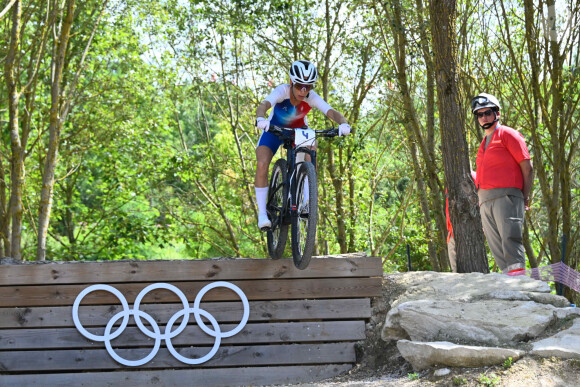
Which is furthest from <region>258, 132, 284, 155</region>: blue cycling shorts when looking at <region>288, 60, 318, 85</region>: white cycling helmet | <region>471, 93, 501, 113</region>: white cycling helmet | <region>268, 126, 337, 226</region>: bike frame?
<region>471, 93, 501, 113</region>: white cycling helmet

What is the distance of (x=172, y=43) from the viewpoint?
15.5 metres

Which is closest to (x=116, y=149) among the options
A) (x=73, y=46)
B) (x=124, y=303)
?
(x=73, y=46)

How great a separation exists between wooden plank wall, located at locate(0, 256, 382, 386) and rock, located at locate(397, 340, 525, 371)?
0.98 meters

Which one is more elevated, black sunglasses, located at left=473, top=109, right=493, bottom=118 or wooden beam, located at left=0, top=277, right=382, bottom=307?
black sunglasses, located at left=473, top=109, right=493, bottom=118

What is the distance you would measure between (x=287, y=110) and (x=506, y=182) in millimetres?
2191

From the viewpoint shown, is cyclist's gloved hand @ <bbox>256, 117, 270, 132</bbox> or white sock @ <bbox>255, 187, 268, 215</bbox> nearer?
cyclist's gloved hand @ <bbox>256, 117, 270, 132</bbox>

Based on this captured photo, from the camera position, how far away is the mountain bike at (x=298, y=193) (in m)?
5.59

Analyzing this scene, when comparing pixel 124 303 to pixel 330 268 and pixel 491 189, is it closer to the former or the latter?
pixel 330 268

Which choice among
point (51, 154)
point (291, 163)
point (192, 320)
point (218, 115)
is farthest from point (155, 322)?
point (218, 115)

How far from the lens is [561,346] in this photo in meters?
5.08

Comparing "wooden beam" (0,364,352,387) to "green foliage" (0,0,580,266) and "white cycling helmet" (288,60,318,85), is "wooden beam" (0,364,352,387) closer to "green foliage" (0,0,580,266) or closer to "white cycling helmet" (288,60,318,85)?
"white cycling helmet" (288,60,318,85)

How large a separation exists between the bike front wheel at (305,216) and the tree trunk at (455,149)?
80.8 inches

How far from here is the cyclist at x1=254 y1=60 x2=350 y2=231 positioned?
235 inches

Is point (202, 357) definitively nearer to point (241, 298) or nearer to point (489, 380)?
point (241, 298)
